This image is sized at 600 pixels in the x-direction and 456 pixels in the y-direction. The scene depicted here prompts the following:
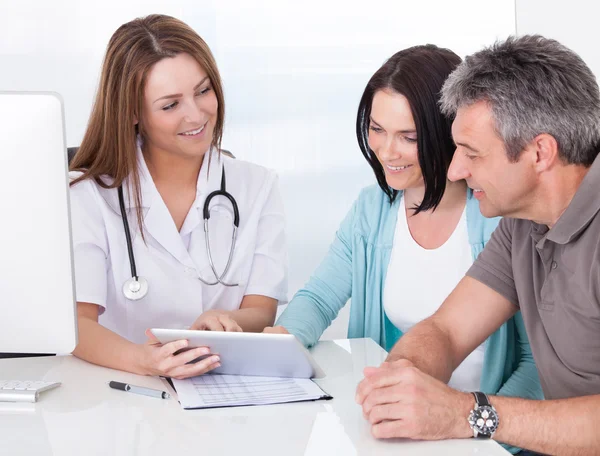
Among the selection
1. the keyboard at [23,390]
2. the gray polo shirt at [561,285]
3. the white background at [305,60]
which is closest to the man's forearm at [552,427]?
the gray polo shirt at [561,285]

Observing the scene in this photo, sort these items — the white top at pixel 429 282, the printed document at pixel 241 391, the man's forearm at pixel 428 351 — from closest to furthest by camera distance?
the printed document at pixel 241 391, the man's forearm at pixel 428 351, the white top at pixel 429 282

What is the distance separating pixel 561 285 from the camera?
61.6 inches

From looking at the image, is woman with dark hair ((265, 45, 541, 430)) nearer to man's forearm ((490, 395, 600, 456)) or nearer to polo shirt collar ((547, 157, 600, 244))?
polo shirt collar ((547, 157, 600, 244))

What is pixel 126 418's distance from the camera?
138 centimetres

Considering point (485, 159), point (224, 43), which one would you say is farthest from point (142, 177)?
point (224, 43)

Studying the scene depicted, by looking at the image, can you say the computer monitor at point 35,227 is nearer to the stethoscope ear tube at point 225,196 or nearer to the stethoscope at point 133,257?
the stethoscope at point 133,257

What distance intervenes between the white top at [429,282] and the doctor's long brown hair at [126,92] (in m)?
Result: 0.71

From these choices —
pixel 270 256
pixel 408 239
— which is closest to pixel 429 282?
pixel 408 239

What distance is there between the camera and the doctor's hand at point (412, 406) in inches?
49.4

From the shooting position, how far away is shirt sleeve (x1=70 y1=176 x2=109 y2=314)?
6.40ft

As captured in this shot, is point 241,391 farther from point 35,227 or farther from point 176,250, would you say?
point 176,250

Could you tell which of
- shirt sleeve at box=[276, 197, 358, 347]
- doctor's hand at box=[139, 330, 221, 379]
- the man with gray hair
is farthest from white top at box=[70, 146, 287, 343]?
the man with gray hair

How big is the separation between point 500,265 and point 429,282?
1.22 feet

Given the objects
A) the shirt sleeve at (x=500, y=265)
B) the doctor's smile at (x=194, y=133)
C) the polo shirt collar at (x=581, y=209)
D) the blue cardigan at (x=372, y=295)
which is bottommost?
the blue cardigan at (x=372, y=295)
